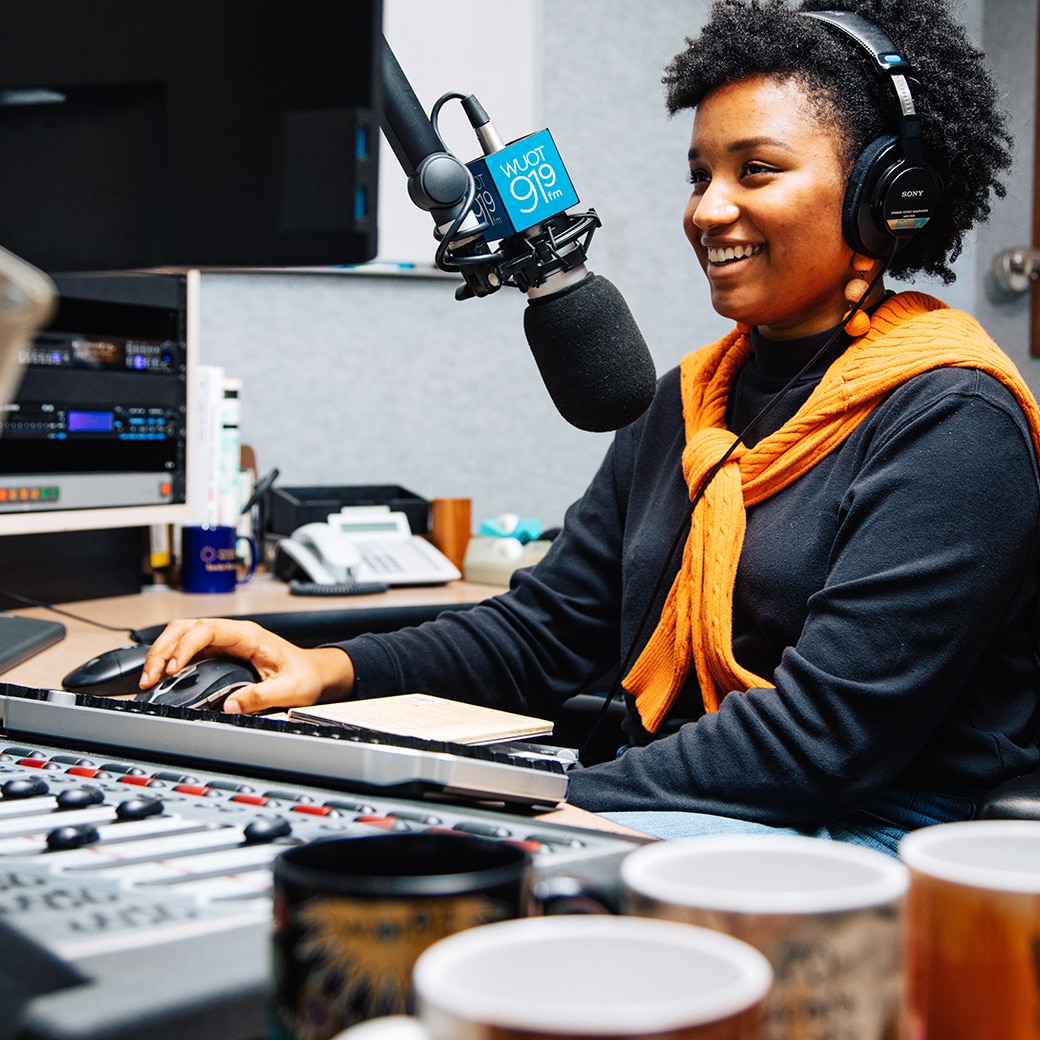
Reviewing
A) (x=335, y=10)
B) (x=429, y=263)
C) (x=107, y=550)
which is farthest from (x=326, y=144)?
(x=429, y=263)

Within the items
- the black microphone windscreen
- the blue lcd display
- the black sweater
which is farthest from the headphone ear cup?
the blue lcd display

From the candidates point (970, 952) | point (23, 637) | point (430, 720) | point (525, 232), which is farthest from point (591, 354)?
point (23, 637)

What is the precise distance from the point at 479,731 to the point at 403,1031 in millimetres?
563

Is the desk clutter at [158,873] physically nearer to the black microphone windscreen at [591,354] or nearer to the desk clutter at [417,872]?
the desk clutter at [417,872]

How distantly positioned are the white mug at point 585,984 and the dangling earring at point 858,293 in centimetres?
99

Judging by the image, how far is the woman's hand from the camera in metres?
1.02

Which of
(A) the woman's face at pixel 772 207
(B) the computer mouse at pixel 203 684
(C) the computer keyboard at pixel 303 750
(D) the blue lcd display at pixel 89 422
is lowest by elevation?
(B) the computer mouse at pixel 203 684

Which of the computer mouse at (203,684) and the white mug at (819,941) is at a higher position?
the white mug at (819,941)

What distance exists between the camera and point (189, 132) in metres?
0.60

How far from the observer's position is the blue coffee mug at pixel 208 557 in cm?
183

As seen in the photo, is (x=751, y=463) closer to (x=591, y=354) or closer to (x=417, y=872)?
(x=591, y=354)

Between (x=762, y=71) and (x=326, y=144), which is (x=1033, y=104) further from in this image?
(x=326, y=144)

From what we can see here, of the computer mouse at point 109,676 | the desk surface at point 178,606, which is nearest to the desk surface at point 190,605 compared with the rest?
the desk surface at point 178,606

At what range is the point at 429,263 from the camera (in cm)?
240
